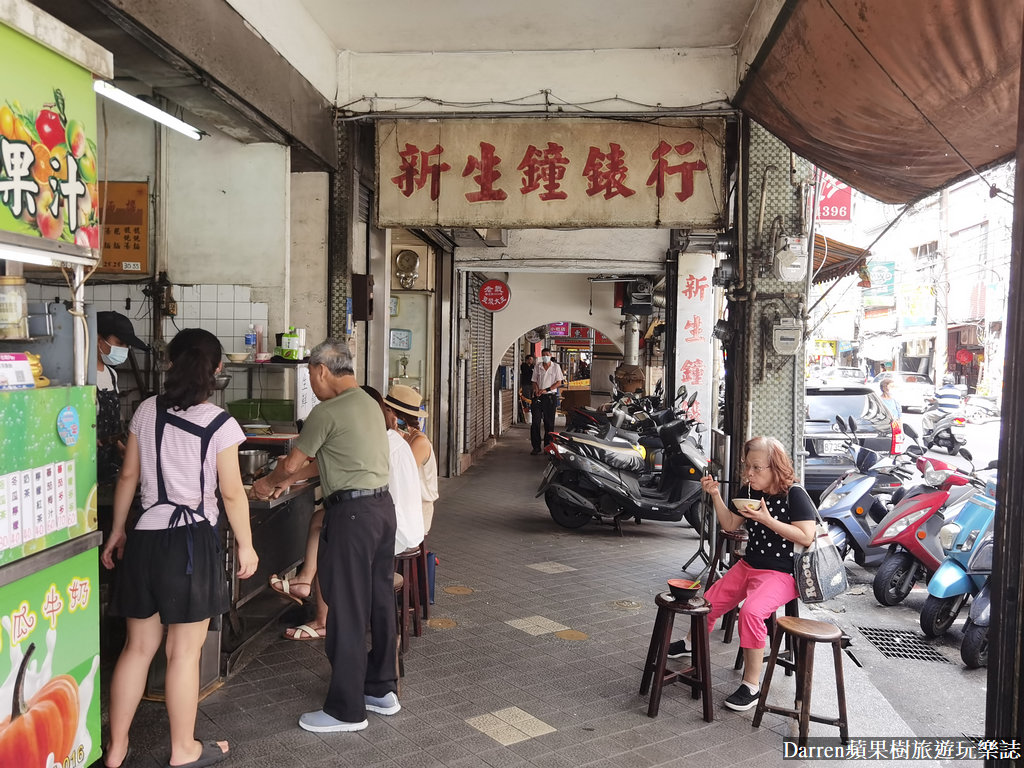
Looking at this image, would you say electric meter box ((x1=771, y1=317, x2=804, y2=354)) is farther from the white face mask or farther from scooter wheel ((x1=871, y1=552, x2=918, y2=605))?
the white face mask

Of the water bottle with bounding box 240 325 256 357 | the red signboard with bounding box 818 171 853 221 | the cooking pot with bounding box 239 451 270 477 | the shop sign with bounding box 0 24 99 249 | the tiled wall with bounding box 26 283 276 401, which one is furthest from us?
the red signboard with bounding box 818 171 853 221

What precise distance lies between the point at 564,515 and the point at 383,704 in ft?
16.4

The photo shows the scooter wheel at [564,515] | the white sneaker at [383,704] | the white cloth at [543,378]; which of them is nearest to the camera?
the white sneaker at [383,704]

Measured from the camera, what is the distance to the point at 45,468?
267cm

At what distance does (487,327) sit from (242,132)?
10402 millimetres

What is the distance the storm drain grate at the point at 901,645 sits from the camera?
4984mm

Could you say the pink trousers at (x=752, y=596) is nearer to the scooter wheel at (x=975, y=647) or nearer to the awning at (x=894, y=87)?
the scooter wheel at (x=975, y=647)

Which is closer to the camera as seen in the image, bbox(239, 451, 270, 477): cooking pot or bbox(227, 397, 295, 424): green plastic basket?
bbox(239, 451, 270, 477): cooking pot

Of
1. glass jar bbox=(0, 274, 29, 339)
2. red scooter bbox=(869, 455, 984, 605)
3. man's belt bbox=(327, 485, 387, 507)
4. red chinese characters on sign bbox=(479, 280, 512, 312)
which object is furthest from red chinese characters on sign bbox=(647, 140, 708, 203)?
red chinese characters on sign bbox=(479, 280, 512, 312)

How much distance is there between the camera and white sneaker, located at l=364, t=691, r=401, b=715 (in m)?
3.77

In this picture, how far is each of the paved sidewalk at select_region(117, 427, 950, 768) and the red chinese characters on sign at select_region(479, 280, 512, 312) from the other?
7.92 meters

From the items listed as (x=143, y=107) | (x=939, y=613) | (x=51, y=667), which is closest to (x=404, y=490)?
(x=51, y=667)

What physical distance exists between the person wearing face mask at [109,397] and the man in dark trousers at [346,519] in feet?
4.43

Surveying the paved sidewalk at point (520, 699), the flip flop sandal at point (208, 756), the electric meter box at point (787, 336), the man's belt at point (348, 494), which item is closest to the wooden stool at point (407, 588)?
the paved sidewalk at point (520, 699)
